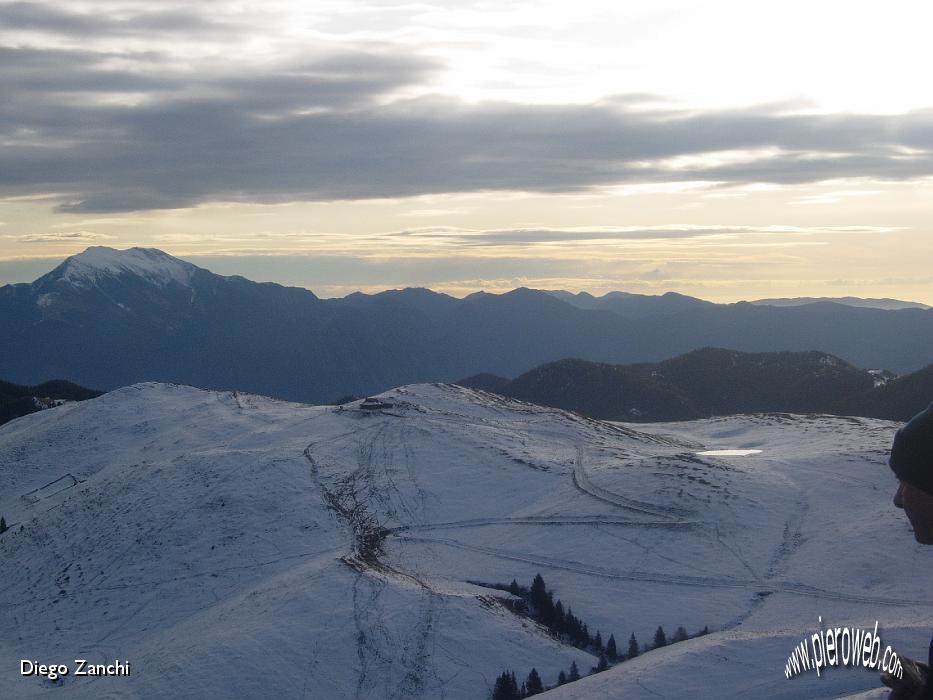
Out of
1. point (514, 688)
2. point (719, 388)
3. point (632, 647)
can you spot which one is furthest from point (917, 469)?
point (719, 388)

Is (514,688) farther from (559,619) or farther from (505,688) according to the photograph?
(559,619)

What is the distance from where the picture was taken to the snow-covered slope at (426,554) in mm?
31016

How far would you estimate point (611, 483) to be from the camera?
2021 inches

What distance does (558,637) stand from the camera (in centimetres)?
3406

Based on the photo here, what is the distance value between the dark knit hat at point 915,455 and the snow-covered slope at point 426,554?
70.0ft

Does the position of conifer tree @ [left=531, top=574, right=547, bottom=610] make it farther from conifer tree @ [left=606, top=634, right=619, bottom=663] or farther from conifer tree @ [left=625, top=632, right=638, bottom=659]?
conifer tree @ [left=625, top=632, right=638, bottom=659]

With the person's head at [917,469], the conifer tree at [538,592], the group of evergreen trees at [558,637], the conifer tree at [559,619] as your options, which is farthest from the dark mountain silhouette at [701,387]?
the person's head at [917,469]

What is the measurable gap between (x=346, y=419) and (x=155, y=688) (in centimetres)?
3785

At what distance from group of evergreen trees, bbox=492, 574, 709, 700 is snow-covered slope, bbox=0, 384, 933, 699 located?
26.2 inches

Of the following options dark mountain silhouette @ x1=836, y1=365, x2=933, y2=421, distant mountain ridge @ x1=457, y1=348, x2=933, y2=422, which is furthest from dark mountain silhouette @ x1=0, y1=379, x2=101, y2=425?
dark mountain silhouette @ x1=836, y1=365, x2=933, y2=421

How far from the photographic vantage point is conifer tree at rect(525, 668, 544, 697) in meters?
29.5

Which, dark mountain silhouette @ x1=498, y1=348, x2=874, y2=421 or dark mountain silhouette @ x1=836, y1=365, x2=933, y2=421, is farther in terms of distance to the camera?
dark mountain silhouette @ x1=498, y1=348, x2=874, y2=421

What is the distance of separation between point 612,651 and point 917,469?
101 ft

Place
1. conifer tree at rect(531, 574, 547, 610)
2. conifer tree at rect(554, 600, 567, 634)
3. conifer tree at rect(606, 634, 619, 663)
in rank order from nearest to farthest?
1. conifer tree at rect(606, 634, 619, 663)
2. conifer tree at rect(554, 600, 567, 634)
3. conifer tree at rect(531, 574, 547, 610)
